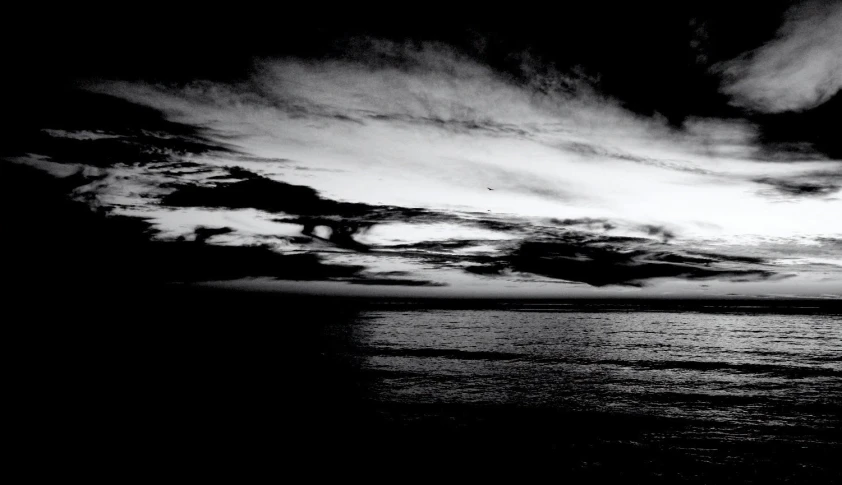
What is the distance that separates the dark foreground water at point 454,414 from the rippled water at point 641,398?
0.25 ft

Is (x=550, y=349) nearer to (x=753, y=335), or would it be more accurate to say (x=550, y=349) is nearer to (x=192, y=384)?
(x=192, y=384)

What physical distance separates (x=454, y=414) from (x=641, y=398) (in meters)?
7.88

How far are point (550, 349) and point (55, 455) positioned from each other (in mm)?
27123

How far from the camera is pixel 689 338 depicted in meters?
39.1

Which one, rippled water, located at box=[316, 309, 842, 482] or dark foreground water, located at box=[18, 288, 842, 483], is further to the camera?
rippled water, located at box=[316, 309, 842, 482]

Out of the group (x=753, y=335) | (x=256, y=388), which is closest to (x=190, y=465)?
(x=256, y=388)

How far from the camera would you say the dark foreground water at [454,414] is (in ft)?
32.3

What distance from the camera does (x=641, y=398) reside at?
16.0m

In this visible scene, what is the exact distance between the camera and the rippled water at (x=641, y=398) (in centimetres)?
1075

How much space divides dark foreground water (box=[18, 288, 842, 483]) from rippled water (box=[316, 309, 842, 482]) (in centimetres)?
8

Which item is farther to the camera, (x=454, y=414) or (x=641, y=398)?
(x=641, y=398)

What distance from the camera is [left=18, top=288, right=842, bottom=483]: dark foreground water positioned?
32.3 ft

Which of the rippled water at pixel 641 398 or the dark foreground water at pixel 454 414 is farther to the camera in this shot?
the rippled water at pixel 641 398

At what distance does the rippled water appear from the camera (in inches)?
423
